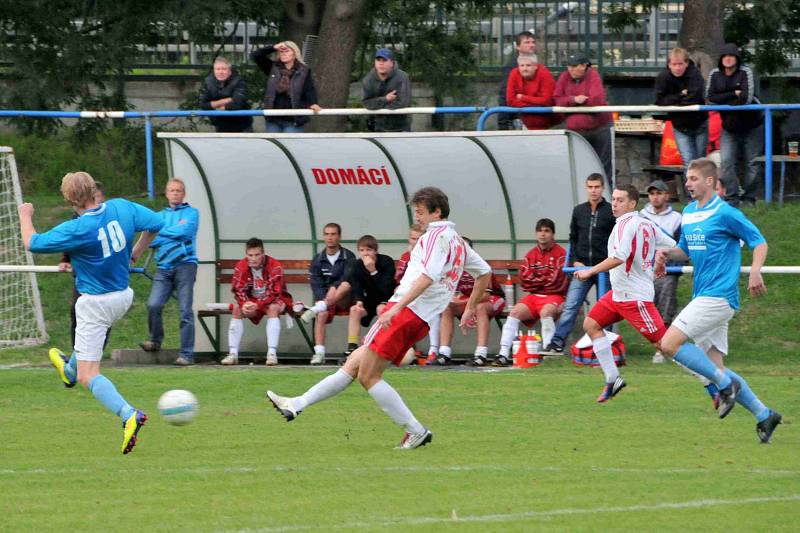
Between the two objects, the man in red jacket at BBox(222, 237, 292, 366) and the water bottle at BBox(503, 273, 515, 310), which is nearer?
the man in red jacket at BBox(222, 237, 292, 366)

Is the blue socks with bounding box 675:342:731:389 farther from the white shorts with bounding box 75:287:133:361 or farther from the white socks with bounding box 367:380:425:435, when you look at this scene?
the white shorts with bounding box 75:287:133:361

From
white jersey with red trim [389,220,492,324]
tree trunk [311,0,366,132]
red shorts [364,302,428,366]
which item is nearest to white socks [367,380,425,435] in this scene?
red shorts [364,302,428,366]

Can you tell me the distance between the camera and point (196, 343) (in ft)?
57.1

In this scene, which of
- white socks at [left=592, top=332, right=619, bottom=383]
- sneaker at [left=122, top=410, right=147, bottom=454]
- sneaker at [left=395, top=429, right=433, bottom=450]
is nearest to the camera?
sneaker at [left=122, top=410, right=147, bottom=454]

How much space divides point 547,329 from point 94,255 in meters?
6.73

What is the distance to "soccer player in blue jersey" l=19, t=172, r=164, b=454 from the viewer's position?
33.1 ft

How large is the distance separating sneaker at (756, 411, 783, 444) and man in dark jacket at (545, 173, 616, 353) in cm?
544

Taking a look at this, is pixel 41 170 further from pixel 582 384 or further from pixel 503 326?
pixel 582 384

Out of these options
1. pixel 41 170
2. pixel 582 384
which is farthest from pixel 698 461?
pixel 41 170

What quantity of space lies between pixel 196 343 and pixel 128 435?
7.66 meters

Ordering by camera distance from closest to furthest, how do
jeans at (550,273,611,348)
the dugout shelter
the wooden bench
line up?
jeans at (550,273,611,348)
the dugout shelter
the wooden bench

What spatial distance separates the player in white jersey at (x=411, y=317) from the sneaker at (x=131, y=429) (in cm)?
88

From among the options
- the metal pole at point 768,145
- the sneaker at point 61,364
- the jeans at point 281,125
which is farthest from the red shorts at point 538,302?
the sneaker at point 61,364

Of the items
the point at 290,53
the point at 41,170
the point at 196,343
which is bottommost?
the point at 196,343
